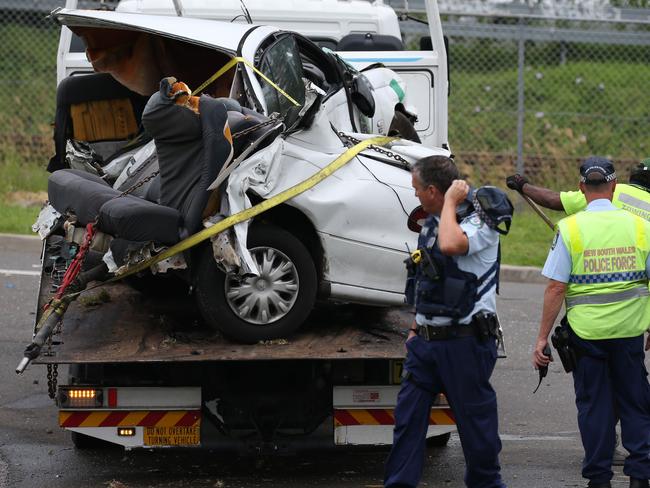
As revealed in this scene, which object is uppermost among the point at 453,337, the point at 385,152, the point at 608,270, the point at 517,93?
the point at 517,93

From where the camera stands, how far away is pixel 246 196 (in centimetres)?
612

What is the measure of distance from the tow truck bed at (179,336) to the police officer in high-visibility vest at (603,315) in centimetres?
87

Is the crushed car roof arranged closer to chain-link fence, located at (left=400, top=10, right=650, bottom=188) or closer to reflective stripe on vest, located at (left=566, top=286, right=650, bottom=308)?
reflective stripe on vest, located at (left=566, top=286, right=650, bottom=308)

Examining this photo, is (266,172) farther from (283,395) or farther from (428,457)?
(428,457)

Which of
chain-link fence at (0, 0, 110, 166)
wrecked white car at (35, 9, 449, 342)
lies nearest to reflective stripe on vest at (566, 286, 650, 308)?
wrecked white car at (35, 9, 449, 342)

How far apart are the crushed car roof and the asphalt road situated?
7.60 ft

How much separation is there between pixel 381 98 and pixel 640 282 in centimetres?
266

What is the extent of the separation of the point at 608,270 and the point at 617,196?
71 centimetres

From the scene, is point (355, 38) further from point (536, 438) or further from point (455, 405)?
point (455, 405)

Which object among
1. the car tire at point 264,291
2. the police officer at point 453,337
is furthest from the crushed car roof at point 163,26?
the police officer at point 453,337

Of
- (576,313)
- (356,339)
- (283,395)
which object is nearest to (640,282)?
(576,313)

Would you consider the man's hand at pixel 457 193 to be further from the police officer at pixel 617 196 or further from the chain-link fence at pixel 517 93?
the chain-link fence at pixel 517 93

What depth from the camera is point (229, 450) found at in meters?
6.31

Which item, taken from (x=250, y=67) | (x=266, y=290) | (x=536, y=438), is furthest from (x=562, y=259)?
(x=250, y=67)
